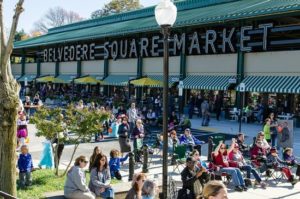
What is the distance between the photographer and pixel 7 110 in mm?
8039

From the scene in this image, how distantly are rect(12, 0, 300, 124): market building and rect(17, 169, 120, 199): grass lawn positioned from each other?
48.1 feet

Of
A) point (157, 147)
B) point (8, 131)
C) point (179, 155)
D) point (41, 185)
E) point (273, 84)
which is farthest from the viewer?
point (273, 84)

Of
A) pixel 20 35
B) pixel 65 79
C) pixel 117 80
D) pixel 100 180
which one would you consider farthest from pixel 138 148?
pixel 20 35

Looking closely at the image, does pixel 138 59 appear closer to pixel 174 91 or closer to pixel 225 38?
pixel 174 91

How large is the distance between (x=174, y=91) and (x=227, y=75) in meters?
6.59

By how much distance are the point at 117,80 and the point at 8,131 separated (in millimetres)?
33906

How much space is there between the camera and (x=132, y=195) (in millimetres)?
7289

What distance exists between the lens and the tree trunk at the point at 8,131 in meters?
8.02

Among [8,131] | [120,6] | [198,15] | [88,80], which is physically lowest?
[8,131]

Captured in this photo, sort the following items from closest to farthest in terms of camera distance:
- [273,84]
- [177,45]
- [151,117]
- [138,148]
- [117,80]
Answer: [138,148] → [151,117] → [273,84] → [177,45] → [117,80]

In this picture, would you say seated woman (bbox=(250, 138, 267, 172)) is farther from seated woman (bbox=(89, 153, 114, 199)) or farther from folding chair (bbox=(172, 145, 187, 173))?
seated woman (bbox=(89, 153, 114, 199))

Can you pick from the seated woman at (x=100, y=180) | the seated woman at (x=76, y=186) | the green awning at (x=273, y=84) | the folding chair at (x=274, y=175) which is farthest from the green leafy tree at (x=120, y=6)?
the seated woman at (x=76, y=186)

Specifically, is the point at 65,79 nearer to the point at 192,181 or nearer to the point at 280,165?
the point at 280,165

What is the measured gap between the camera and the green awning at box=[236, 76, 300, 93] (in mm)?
26814
